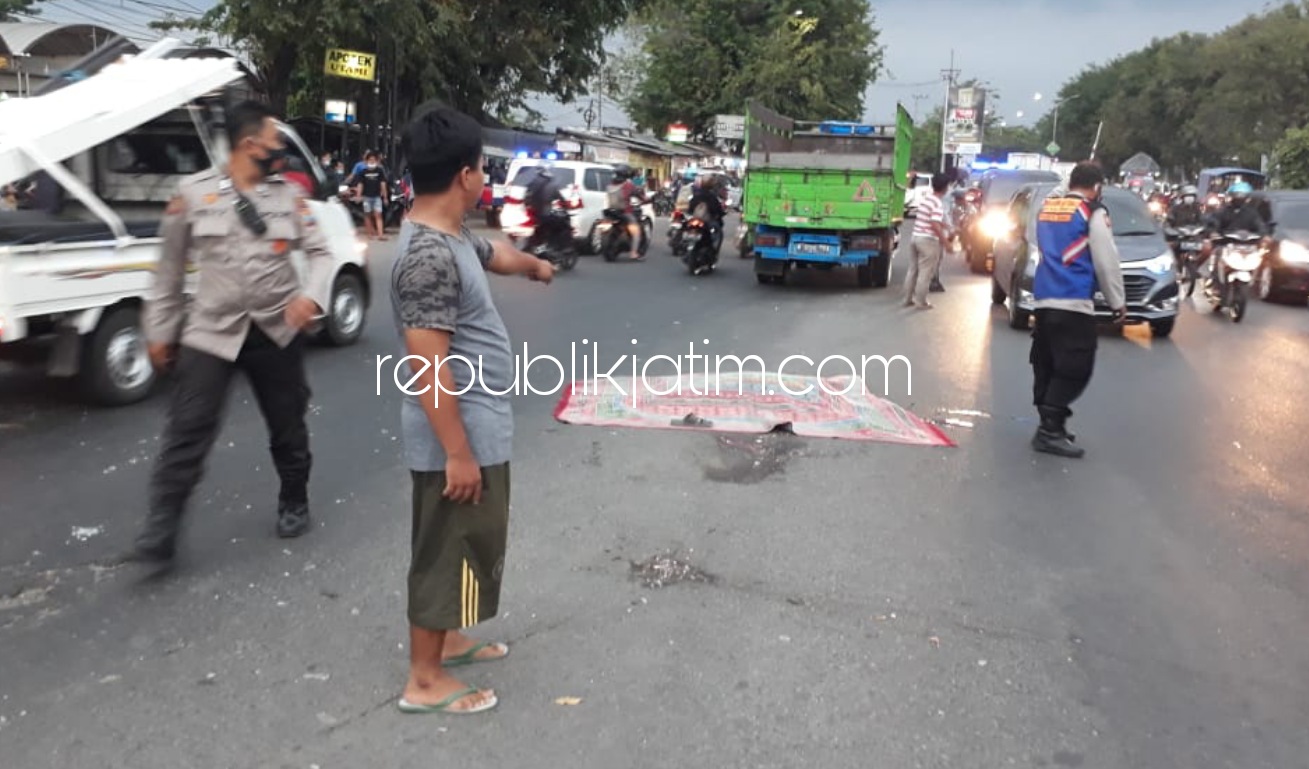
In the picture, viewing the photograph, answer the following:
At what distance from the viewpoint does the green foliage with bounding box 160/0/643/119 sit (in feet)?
71.9

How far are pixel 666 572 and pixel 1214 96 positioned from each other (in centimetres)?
5456

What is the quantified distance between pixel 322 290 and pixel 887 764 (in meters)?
2.79

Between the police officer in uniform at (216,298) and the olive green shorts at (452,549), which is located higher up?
the police officer in uniform at (216,298)

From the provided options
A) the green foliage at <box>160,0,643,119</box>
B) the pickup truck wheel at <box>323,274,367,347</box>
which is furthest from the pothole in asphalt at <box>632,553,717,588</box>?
the green foliage at <box>160,0,643,119</box>

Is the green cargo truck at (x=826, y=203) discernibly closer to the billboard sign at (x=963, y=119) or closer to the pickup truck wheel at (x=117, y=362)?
the pickup truck wheel at (x=117, y=362)

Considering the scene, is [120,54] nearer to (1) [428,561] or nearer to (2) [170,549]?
(2) [170,549]

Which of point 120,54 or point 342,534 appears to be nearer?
point 342,534

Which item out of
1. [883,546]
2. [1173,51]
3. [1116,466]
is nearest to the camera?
[883,546]

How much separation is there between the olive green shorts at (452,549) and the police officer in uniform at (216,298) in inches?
57.8

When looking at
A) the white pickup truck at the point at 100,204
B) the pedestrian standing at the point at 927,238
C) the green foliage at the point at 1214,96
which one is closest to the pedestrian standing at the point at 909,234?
the pedestrian standing at the point at 927,238

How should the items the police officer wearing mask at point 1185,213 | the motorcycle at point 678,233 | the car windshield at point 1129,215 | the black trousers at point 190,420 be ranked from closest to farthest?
the black trousers at point 190,420 → the car windshield at point 1129,215 → the motorcycle at point 678,233 → the police officer wearing mask at point 1185,213

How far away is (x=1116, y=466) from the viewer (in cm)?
605

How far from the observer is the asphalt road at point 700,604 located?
2990 millimetres

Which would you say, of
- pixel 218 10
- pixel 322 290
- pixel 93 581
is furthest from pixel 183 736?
pixel 218 10
